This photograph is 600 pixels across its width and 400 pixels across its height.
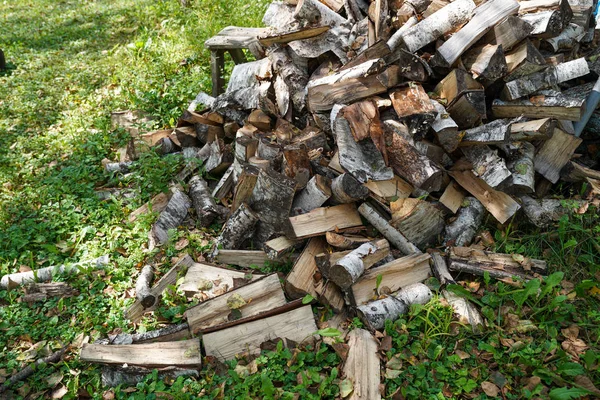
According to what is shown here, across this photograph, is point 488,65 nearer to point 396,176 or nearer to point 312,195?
point 396,176

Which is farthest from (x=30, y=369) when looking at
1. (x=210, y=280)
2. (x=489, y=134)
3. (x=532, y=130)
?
(x=532, y=130)

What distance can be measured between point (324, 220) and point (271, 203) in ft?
1.39

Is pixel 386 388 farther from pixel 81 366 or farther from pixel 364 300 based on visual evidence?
pixel 81 366

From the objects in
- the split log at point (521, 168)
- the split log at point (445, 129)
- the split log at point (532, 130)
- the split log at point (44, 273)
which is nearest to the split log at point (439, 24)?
the split log at point (445, 129)

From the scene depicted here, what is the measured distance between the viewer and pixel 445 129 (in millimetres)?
3238

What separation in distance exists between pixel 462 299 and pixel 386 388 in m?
0.79

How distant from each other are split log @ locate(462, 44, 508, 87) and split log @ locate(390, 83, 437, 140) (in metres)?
0.42

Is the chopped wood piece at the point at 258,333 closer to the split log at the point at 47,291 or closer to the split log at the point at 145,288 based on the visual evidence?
the split log at the point at 145,288

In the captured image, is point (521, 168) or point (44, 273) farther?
point (44, 273)

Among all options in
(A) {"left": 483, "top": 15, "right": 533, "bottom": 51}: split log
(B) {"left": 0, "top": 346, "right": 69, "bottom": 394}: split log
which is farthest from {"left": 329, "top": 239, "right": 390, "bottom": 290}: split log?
(B) {"left": 0, "top": 346, "right": 69, "bottom": 394}: split log

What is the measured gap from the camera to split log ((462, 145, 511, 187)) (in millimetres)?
3184

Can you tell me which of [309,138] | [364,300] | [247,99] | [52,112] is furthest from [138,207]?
[52,112]

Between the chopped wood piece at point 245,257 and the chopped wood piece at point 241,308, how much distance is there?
351 mm

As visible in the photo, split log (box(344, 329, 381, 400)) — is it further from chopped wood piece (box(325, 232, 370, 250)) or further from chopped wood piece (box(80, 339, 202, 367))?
chopped wood piece (box(80, 339, 202, 367))
